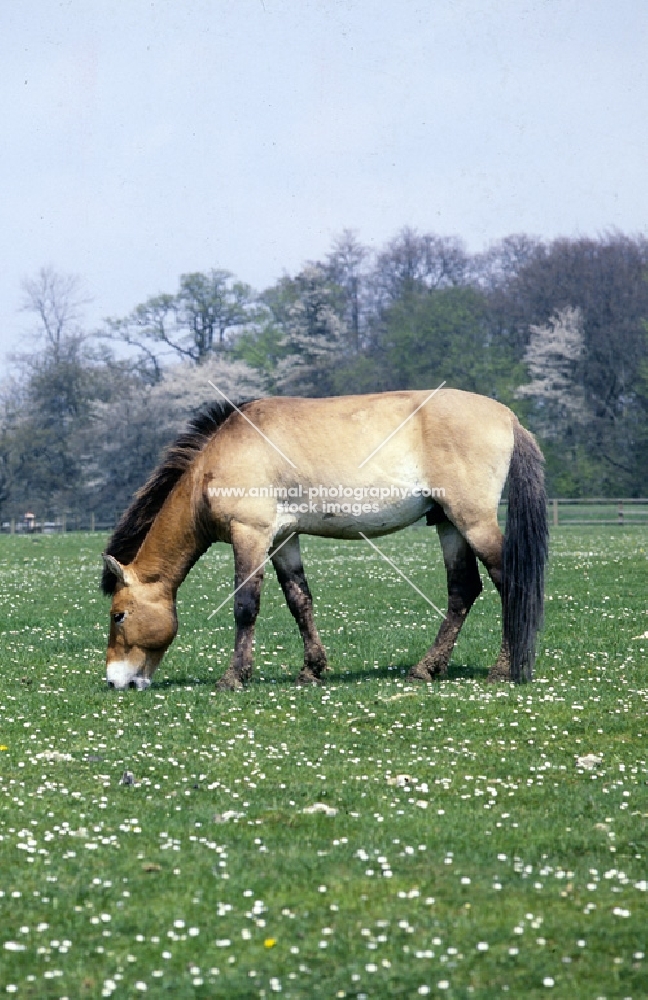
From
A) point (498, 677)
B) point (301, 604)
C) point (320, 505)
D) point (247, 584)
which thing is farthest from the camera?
point (301, 604)

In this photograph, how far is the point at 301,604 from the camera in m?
12.4

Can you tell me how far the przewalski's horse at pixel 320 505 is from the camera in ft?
38.7

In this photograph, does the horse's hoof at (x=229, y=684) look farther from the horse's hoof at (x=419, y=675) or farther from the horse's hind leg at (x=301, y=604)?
the horse's hoof at (x=419, y=675)

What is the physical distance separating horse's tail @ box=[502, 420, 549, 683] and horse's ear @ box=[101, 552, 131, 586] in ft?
11.5

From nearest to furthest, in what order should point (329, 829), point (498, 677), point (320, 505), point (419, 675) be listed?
point (329, 829), point (498, 677), point (419, 675), point (320, 505)

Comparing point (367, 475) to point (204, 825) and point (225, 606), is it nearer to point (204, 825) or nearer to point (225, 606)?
point (204, 825)

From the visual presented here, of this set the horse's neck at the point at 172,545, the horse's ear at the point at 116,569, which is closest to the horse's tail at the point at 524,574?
the horse's neck at the point at 172,545

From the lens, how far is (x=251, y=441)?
12.2m

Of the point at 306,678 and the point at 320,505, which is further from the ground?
the point at 320,505

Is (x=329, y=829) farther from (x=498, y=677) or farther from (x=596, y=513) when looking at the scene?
(x=596, y=513)

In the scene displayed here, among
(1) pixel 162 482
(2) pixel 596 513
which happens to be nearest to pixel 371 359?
(2) pixel 596 513

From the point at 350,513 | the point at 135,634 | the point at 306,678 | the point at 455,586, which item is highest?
the point at 350,513

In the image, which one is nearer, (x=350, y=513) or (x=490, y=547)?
(x=490, y=547)

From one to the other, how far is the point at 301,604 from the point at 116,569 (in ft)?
5.97
